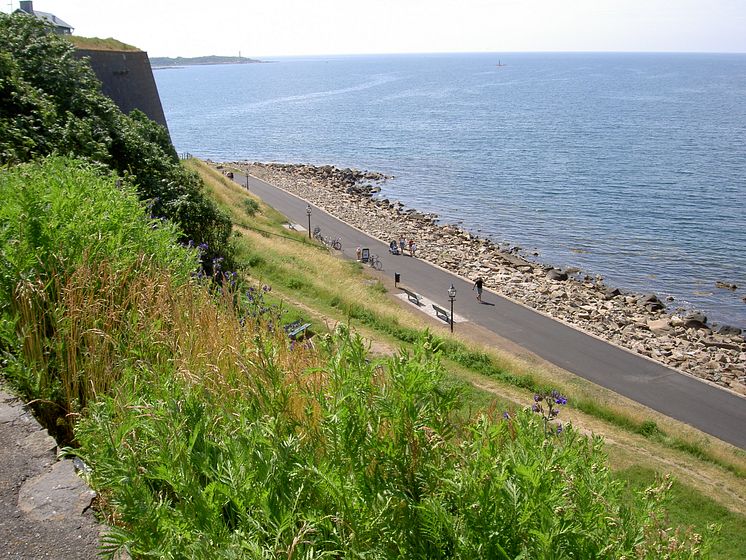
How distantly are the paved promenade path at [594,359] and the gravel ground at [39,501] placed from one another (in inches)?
804

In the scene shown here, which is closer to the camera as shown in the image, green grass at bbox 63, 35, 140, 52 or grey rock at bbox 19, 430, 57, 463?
grey rock at bbox 19, 430, 57, 463

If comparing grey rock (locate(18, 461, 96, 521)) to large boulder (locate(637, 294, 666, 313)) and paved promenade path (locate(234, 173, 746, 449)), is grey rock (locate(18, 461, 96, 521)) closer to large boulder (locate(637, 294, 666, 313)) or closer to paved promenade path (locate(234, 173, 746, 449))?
paved promenade path (locate(234, 173, 746, 449))

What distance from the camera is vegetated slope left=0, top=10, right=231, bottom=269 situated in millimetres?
14305

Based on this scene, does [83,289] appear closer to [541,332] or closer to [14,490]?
[14,490]

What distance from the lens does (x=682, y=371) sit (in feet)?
83.9

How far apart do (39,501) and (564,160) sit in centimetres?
7824

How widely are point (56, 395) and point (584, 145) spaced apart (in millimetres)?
88174

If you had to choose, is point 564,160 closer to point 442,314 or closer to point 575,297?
point 575,297

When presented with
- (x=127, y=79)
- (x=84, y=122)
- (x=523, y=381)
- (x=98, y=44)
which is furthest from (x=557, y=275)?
(x=84, y=122)

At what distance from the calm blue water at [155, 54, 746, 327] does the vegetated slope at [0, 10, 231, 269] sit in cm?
2630

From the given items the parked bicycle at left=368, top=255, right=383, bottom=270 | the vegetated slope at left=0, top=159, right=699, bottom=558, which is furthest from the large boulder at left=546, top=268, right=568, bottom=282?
the vegetated slope at left=0, top=159, right=699, bottom=558

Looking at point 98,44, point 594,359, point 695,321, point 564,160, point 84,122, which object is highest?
point 98,44

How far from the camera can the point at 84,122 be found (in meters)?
15.6

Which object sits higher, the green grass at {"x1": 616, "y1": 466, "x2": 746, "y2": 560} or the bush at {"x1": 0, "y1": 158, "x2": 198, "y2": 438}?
the bush at {"x1": 0, "y1": 158, "x2": 198, "y2": 438}
